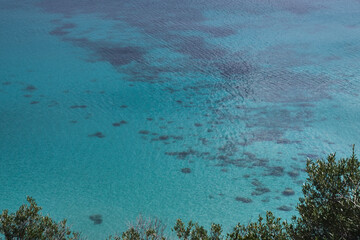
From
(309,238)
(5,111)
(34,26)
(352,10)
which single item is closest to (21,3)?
(34,26)

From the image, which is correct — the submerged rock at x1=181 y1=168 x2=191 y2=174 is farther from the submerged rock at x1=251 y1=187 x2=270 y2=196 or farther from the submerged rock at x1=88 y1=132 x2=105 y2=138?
the submerged rock at x1=88 y1=132 x2=105 y2=138

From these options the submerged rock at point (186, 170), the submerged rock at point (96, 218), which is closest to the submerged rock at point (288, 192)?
the submerged rock at point (186, 170)

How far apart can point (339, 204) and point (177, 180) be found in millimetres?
5481

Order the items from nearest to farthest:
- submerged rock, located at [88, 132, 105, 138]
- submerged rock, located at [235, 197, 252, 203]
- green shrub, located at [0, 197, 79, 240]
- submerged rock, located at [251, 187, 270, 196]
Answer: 1. green shrub, located at [0, 197, 79, 240]
2. submerged rock, located at [235, 197, 252, 203]
3. submerged rock, located at [251, 187, 270, 196]
4. submerged rock, located at [88, 132, 105, 138]

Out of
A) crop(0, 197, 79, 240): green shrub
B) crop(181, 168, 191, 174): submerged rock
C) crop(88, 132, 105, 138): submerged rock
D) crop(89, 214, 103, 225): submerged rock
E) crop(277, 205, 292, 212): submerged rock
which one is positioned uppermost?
crop(88, 132, 105, 138): submerged rock

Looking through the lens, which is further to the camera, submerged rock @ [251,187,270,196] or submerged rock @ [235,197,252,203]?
submerged rock @ [251,187,270,196]

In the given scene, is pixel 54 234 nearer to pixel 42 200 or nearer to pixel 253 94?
pixel 42 200

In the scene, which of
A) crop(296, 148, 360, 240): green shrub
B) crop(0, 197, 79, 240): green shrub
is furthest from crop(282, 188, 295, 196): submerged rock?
crop(0, 197, 79, 240): green shrub

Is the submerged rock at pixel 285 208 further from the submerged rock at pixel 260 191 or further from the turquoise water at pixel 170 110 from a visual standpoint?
the submerged rock at pixel 260 191

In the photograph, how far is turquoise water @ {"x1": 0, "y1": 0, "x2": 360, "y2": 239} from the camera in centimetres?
945

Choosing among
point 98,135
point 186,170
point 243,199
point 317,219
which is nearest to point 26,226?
point 317,219

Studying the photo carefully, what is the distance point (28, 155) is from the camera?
11016 mm

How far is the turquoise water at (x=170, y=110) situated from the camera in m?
9.45

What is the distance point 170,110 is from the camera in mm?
13469
